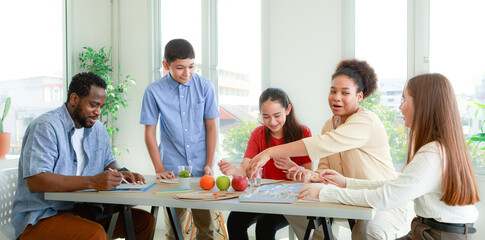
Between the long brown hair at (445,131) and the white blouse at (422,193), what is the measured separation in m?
0.04

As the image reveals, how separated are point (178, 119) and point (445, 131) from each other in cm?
190

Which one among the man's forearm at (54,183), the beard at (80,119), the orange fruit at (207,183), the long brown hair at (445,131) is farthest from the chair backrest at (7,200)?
the long brown hair at (445,131)

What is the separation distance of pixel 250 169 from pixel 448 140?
37.9 inches

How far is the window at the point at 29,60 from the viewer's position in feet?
12.9

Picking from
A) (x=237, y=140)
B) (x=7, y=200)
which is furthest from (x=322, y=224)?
(x=237, y=140)

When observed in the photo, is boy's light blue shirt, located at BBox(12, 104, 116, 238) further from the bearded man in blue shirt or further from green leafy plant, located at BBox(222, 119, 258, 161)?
green leafy plant, located at BBox(222, 119, 258, 161)

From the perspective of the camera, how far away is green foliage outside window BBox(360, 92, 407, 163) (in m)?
4.02

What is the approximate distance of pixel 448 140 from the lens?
5.90ft

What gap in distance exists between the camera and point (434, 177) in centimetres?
178

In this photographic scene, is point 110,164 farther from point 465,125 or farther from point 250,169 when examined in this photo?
point 465,125

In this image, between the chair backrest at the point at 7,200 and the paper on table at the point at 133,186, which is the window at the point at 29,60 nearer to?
the chair backrest at the point at 7,200

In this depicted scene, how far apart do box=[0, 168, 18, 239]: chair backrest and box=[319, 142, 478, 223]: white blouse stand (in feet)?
5.88

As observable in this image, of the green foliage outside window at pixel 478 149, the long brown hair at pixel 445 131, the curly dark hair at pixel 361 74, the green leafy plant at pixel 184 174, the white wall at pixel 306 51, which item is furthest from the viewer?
the white wall at pixel 306 51

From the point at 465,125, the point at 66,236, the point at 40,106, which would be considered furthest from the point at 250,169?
the point at 40,106
